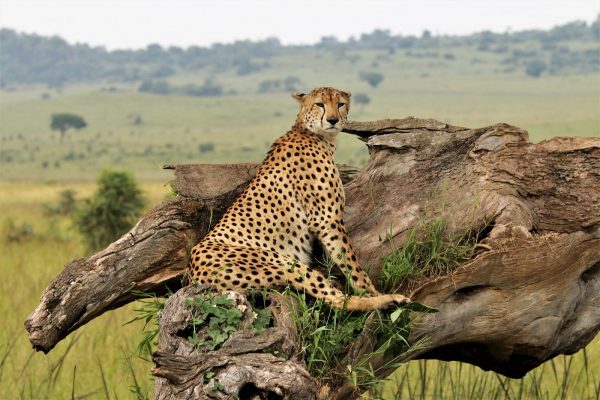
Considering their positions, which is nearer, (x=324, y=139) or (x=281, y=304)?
(x=281, y=304)

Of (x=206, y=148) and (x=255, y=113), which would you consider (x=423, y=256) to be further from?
(x=255, y=113)

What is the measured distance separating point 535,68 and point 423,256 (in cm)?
10332

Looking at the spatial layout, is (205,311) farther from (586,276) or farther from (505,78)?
(505,78)

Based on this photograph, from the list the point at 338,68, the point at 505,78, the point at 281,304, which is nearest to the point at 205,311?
the point at 281,304

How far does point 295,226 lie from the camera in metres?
5.75

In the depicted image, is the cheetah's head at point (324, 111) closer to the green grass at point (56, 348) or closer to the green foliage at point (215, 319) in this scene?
the green foliage at point (215, 319)

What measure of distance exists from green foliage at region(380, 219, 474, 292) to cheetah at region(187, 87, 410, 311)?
0.59 feet

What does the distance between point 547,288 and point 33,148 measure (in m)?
63.0

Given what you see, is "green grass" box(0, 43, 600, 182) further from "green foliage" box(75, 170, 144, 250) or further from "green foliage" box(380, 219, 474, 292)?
"green foliage" box(380, 219, 474, 292)

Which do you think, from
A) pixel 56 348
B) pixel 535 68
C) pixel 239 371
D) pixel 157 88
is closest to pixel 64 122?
pixel 157 88

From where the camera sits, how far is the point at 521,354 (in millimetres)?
5980

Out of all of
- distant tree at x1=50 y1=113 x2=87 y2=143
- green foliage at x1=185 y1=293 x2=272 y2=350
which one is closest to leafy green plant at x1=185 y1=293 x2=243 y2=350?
green foliage at x1=185 y1=293 x2=272 y2=350

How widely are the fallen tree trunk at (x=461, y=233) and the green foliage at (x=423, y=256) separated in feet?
0.22

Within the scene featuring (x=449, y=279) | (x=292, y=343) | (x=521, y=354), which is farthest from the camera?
(x=521, y=354)
